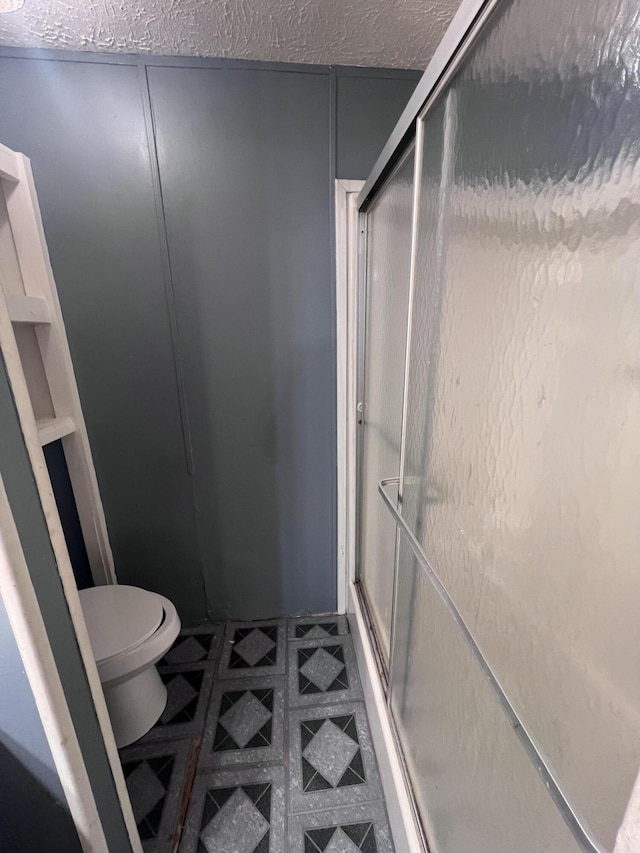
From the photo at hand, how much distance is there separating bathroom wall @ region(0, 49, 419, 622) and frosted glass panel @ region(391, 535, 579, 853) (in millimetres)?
731

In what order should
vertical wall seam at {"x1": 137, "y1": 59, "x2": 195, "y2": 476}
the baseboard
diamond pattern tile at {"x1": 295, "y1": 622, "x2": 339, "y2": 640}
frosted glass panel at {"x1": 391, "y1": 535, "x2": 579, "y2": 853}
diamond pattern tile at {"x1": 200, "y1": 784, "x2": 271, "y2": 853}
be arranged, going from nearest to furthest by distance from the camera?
frosted glass panel at {"x1": 391, "y1": 535, "x2": 579, "y2": 853} < the baseboard < diamond pattern tile at {"x1": 200, "y1": 784, "x2": 271, "y2": 853} < vertical wall seam at {"x1": 137, "y1": 59, "x2": 195, "y2": 476} < diamond pattern tile at {"x1": 295, "y1": 622, "x2": 339, "y2": 640}

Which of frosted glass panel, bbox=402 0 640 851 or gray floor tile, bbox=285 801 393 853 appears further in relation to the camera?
gray floor tile, bbox=285 801 393 853

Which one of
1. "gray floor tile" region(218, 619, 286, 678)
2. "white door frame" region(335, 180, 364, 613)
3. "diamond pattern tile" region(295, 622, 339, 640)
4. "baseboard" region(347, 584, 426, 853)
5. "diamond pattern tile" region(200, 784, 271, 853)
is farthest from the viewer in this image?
"diamond pattern tile" region(295, 622, 339, 640)

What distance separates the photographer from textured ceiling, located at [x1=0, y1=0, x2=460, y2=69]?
0.99 metres

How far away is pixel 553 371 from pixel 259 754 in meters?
1.43

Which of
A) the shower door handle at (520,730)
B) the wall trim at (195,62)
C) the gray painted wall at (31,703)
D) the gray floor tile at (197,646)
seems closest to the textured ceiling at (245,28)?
the wall trim at (195,62)

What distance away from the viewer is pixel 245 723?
1283mm

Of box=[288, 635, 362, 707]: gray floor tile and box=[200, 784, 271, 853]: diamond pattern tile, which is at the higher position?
box=[288, 635, 362, 707]: gray floor tile

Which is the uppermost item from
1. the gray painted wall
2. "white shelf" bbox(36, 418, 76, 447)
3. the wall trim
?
the wall trim

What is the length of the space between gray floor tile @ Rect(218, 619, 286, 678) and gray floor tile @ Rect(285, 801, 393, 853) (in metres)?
0.48

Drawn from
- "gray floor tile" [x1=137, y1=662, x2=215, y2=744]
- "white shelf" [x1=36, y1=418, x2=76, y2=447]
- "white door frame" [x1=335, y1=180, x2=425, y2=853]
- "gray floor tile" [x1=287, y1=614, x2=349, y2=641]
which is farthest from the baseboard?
"white shelf" [x1=36, y1=418, x2=76, y2=447]

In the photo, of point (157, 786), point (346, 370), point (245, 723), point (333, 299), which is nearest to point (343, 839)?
point (245, 723)

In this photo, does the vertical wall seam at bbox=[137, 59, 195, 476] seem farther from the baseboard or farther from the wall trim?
the baseboard

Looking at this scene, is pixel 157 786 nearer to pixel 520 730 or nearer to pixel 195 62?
pixel 520 730
